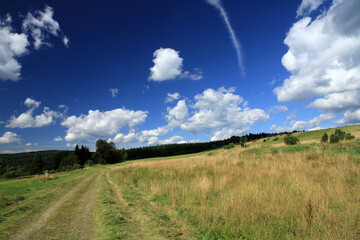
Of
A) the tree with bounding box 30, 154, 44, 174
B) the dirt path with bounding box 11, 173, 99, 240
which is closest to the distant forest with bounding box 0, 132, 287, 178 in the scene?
the tree with bounding box 30, 154, 44, 174

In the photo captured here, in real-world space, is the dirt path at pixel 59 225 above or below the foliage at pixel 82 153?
below

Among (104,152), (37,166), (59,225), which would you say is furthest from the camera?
(37,166)

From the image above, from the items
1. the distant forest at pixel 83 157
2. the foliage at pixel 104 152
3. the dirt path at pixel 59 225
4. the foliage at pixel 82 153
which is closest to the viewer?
the dirt path at pixel 59 225

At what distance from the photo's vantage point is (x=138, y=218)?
5668mm

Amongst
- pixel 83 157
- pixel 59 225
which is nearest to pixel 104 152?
pixel 83 157

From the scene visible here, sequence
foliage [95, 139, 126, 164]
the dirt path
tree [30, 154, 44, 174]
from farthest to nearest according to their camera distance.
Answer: tree [30, 154, 44, 174] → foliage [95, 139, 126, 164] → the dirt path

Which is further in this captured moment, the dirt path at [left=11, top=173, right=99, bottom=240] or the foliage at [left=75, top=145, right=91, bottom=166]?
the foliage at [left=75, top=145, right=91, bottom=166]

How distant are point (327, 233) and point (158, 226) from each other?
4189 mm

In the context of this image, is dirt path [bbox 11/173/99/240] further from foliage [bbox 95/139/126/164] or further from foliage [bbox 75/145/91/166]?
foliage [bbox 75/145/91/166]

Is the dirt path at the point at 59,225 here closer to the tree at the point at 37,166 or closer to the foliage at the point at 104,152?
the foliage at the point at 104,152

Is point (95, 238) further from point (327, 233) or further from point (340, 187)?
point (340, 187)

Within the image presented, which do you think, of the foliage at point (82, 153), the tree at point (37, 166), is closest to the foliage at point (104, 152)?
the foliage at point (82, 153)

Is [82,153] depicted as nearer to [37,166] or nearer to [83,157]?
[83,157]

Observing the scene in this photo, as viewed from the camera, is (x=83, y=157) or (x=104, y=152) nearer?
(x=104, y=152)
